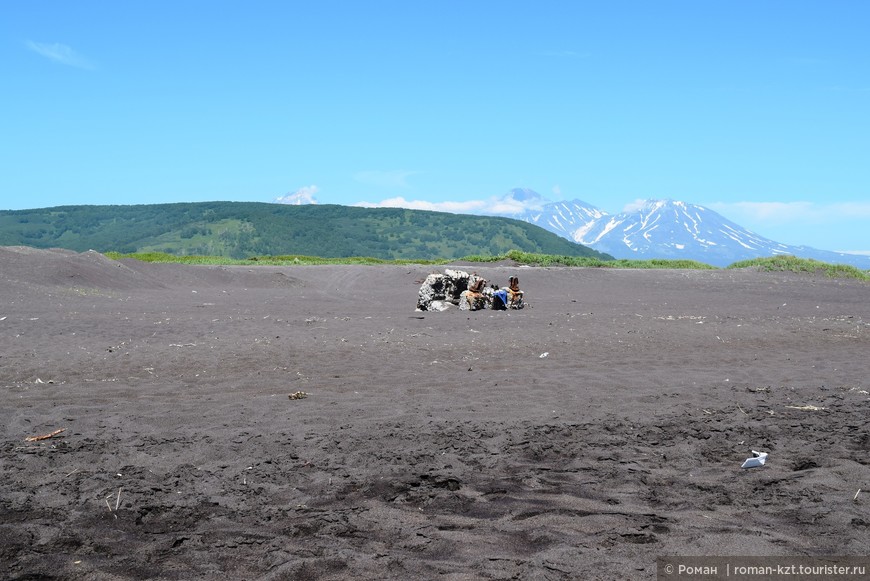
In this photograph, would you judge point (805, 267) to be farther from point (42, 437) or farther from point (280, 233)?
point (280, 233)

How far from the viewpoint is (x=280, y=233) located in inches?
6540

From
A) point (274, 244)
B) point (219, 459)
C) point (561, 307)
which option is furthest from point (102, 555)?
point (274, 244)

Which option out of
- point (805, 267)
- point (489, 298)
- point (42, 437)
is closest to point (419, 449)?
point (42, 437)

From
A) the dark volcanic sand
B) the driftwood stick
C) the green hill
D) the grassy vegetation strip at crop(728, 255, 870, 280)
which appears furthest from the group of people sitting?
the green hill

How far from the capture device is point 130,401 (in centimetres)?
841

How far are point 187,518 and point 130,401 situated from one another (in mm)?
3679

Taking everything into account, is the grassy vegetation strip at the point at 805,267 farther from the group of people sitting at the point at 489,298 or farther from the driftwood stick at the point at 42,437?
the driftwood stick at the point at 42,437

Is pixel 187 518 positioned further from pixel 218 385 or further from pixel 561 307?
pixel 561 307

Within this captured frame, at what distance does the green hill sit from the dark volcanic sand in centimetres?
14317

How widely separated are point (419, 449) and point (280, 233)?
16378 centimetres

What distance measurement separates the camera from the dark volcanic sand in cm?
457

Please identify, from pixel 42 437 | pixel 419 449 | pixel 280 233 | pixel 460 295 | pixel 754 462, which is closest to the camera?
pixel 754 462

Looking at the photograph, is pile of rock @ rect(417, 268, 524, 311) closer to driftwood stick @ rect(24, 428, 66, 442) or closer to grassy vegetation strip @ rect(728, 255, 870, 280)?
driftwood stick @ rect(24, 428, 66, 442)

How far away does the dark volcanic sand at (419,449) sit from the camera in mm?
4566
